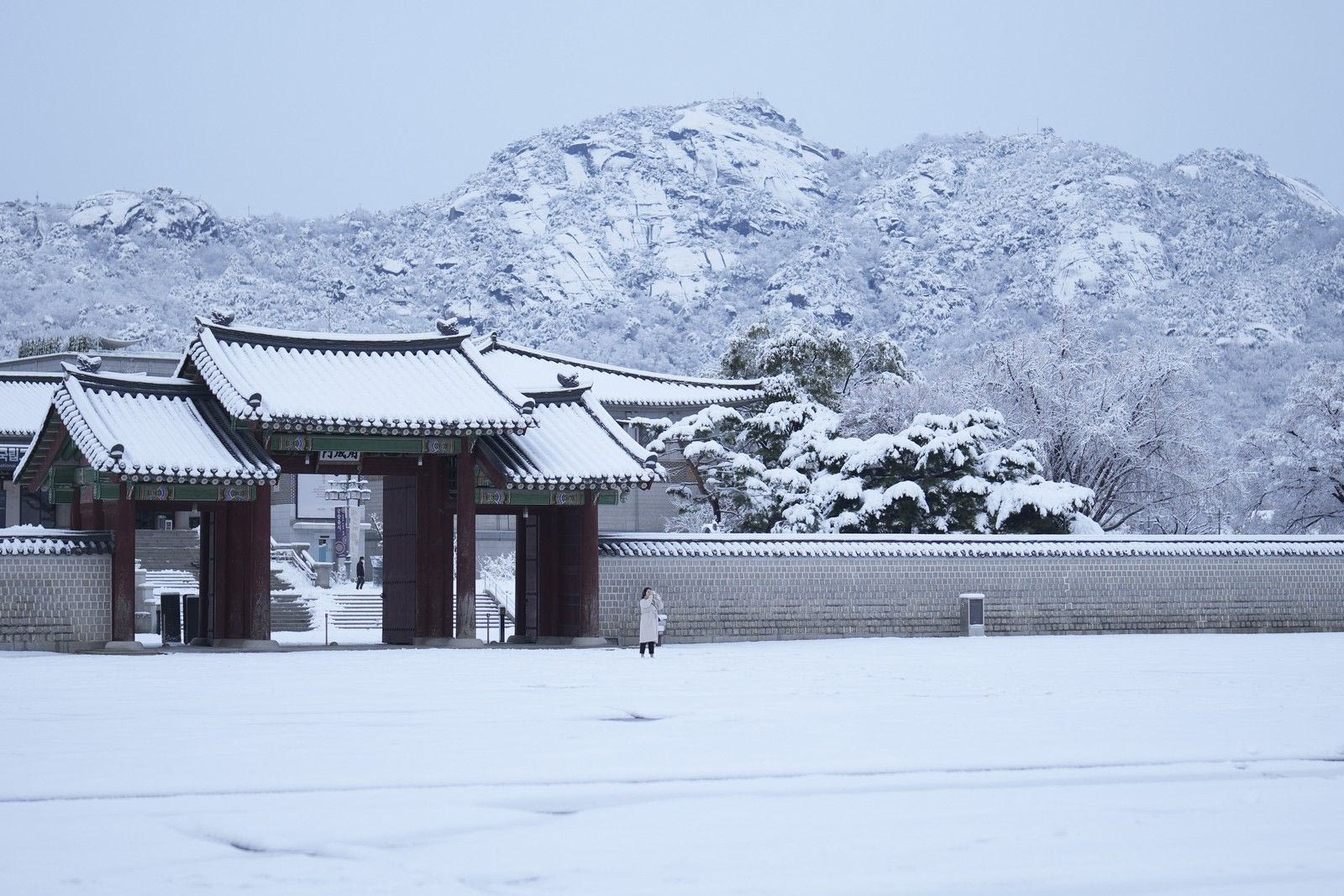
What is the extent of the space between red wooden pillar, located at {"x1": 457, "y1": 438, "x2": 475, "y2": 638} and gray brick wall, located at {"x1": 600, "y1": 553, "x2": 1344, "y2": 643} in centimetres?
226

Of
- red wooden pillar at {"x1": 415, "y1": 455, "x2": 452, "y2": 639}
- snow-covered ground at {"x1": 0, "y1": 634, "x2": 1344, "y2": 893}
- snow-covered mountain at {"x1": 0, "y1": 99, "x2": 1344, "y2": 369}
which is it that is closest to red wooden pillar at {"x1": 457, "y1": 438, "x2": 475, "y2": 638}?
red wooden pillar at {"x1": 415, "y1": 455, "x2": 452, "y2": 639}

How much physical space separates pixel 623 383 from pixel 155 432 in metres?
27.2

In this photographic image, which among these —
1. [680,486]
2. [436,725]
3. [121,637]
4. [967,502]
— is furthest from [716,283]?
[436,725]

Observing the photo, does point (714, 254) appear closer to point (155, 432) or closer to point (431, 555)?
point (431, 555)

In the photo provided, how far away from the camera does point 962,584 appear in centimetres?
2878

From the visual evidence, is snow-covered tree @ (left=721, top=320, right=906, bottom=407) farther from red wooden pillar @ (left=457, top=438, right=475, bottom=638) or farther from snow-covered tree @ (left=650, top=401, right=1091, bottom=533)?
red wooden pillar @ (left=457, top=438, right=475, bottom=638)

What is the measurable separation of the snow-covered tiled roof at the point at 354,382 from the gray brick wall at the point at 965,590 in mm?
3468

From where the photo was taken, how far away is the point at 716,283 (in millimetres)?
137875

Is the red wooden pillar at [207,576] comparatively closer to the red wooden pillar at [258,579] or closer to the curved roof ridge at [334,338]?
the red wooden pillar at [258,579]

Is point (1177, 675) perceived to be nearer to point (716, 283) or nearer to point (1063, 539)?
point (1063, 539)

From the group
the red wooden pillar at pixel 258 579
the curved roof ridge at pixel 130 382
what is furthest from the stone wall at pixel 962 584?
the curved roof ridge at pixel 130 382

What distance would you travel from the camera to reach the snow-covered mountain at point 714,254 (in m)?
122

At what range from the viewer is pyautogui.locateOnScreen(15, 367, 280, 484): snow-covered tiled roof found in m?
22.6

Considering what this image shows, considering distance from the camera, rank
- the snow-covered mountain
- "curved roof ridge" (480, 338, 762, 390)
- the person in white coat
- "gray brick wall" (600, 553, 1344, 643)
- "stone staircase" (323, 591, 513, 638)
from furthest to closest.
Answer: the snow-covered mountain → "curved roof ridge" (480, 338, 762, 390) → "stone staircase" (323, 591, 513, 638) → "gray brick wall" (600, 553, 1344, 643) → the person in white coat
